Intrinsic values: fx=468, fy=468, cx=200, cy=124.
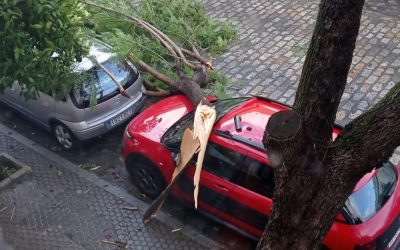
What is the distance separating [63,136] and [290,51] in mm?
5049

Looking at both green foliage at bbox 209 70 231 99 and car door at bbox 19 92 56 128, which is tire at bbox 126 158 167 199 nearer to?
car door at bbox 19 92 56 128

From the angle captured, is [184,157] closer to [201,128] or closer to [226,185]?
[201,128]

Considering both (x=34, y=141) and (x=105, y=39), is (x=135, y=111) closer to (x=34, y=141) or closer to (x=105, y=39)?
(x=105, y=39)

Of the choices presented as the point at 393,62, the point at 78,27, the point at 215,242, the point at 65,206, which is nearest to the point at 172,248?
the point at 215,242

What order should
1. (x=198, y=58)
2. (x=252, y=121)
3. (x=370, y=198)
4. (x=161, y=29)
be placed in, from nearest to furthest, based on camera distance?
(x=370, y=198), (x=252, y=121), (x=198, y=58), (x=161, y=29)

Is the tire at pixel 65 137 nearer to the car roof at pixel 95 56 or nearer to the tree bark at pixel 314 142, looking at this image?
the car roof at pixel 95 56

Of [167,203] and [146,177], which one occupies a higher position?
[146,177]

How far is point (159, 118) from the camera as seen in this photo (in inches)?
272

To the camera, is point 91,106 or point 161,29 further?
point 161,29

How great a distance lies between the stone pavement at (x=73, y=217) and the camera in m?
6.27

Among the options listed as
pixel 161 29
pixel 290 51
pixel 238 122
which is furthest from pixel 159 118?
pixel 290 51

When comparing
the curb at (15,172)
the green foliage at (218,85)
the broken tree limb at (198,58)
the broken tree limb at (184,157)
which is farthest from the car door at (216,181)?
the curb at (15,172)

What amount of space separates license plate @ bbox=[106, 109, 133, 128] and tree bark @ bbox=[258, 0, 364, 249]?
4071 mm

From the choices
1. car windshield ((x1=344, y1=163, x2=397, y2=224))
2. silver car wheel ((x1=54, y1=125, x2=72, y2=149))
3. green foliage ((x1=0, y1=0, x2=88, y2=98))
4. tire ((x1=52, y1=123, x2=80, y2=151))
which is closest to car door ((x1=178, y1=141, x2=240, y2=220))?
car windshield ((x1=344, y1=163, x2=397, y2=224))
